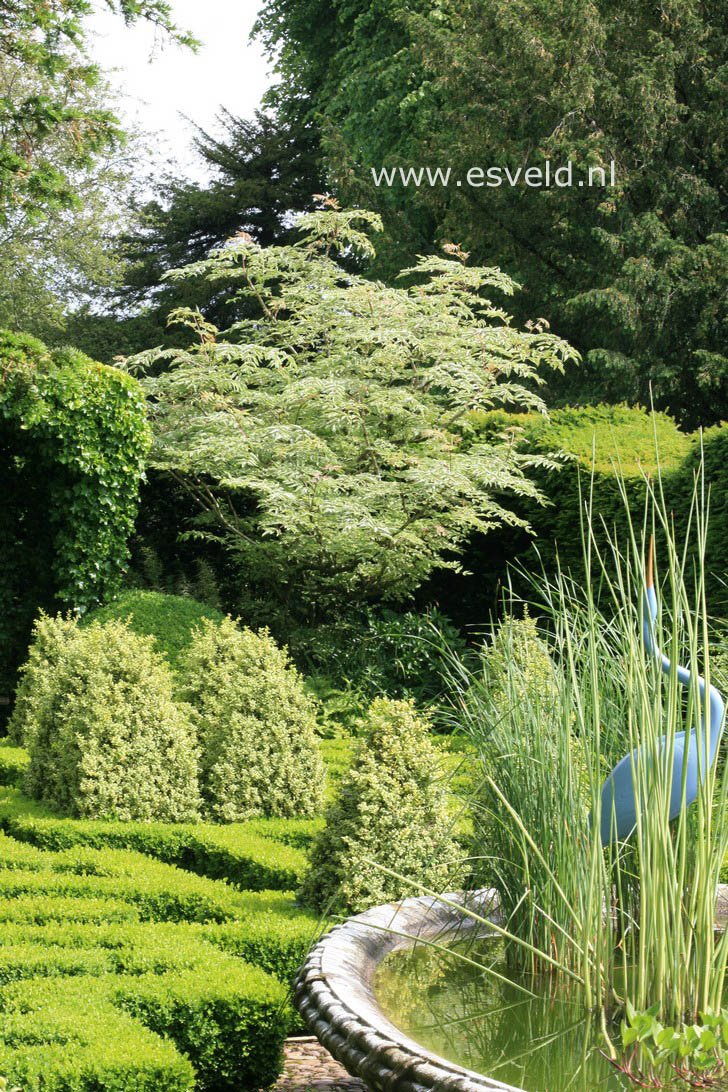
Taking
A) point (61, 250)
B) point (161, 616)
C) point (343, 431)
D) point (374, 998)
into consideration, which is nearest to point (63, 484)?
point (161, 616)

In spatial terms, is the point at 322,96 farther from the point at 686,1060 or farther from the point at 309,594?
the point at 686,1060

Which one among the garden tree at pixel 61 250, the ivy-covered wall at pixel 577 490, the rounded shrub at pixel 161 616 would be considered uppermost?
the garden tree at pixel 61 250

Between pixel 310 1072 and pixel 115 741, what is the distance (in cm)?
235

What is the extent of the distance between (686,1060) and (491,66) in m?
17.6

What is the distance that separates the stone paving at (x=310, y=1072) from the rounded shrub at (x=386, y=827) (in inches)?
19.0

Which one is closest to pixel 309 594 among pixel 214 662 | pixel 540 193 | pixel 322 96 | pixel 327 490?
pixel 327 490

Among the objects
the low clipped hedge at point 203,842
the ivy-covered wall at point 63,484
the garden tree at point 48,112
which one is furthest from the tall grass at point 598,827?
the ivy-covered wall at point 63,484

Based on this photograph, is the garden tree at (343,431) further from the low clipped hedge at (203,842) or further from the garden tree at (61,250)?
the garden tree at (61,250)

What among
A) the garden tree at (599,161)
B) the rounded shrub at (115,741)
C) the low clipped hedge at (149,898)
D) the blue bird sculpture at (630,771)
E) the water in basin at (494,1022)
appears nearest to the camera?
the water in basin at (494,1022)

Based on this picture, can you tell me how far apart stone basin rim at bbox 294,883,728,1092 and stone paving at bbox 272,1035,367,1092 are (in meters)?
0.45

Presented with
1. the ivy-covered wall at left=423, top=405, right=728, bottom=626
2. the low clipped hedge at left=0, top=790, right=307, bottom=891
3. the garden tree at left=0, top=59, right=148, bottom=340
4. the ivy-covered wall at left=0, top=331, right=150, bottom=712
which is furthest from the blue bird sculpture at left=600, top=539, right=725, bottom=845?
the garden tree at left=0, top=59, right=148, bottom=340

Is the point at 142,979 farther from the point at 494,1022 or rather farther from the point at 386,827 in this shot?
the point at 494,1022

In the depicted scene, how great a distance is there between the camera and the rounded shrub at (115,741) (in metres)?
5.40

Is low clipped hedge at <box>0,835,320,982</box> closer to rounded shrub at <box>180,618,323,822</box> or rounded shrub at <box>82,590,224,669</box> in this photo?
rounded shrub at <box>180,618,323,822</box>
